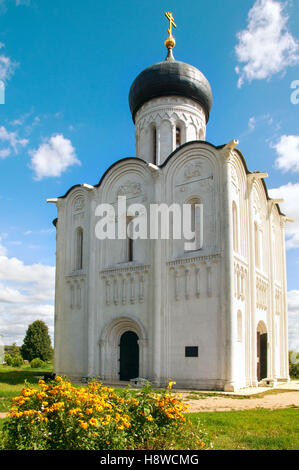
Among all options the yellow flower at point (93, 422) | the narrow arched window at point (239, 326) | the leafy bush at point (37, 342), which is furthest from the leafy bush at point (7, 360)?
the yellow flower at point (93, 422)

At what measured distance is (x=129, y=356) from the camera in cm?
1542

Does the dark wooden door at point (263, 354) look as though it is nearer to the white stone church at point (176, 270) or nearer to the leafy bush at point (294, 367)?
the white stone church at point (176, 270)

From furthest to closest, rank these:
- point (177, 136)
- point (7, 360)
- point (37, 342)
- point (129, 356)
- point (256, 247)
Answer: point (37, 342), point (7, 360), point (177, 136), point (256, 247), point (129, 356)

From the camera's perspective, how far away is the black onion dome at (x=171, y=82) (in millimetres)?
17688

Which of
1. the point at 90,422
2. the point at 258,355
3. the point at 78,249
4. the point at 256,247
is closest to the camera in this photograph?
the point at 90,422

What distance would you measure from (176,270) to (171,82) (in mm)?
7730

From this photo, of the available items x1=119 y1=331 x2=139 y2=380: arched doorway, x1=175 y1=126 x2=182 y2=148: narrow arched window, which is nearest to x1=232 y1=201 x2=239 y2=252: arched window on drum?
x1=119 y1=331 x2=139 y2=380: arched doorway

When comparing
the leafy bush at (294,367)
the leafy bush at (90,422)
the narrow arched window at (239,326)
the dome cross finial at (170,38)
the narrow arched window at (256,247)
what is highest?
the dome cross finial at (170,38)

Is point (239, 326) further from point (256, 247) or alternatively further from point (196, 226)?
point (256, 247)

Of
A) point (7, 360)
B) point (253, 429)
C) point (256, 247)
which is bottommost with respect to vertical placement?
point (7, 360)

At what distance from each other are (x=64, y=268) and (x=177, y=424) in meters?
13.1

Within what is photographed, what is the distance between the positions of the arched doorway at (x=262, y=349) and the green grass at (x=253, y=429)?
720cm

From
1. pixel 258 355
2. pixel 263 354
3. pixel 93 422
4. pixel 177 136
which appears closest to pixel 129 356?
pixel 258 355
